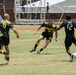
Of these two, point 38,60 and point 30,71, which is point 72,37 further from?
point 30,71

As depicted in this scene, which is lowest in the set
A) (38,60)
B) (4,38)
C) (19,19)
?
(19,19)

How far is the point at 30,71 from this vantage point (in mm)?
Result: 12922

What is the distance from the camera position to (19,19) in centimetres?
6122

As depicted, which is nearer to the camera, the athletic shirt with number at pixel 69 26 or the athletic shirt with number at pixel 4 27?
the athletic shirt with number at pixel 4 27

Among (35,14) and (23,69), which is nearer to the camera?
(23,69)

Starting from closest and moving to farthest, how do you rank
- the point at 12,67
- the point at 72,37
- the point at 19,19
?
the point at 12,67, the point at 72,37, the point at 19,19

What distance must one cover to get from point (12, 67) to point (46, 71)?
5.21 ft

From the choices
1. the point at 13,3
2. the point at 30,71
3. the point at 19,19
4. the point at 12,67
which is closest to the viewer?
the point at 30,71

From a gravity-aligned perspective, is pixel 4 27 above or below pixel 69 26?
above

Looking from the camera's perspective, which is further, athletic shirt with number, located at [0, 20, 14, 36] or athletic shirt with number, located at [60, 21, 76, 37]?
athletic shirt with number, located at [60, 21, 76, 37]

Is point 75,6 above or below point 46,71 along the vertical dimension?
below

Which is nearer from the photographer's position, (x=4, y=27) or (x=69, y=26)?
(x=4, y=27)

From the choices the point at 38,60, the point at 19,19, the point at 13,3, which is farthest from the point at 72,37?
the point at 13,3

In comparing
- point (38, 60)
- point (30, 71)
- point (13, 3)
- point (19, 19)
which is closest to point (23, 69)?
point (30, 71)
